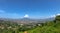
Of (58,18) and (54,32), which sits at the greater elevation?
(58,18)

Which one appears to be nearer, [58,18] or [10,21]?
[58,18]

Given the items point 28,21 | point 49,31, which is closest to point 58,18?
point 49,31

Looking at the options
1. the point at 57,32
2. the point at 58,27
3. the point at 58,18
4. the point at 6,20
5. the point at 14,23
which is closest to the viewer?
the point at 57,32

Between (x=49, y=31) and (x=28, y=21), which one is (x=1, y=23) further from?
(x=49, y=31)

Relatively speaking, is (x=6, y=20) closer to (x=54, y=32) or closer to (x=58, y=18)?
(x=58, y=18)

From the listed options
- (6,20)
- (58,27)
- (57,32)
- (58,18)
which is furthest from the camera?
(6,20)

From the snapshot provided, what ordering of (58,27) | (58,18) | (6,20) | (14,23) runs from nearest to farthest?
(58,27), (58,18), (14,23), (6,20)

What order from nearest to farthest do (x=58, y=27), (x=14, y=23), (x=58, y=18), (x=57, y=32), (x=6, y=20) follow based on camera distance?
(x=57, y=32) < (x=58, y=27) < (x=58, y=18) < (x=14, y=23) < (x=6, y=20)

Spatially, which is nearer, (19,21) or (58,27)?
(58,27)

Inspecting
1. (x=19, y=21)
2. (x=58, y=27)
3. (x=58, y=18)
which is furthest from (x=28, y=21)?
(x=58, y=27)
